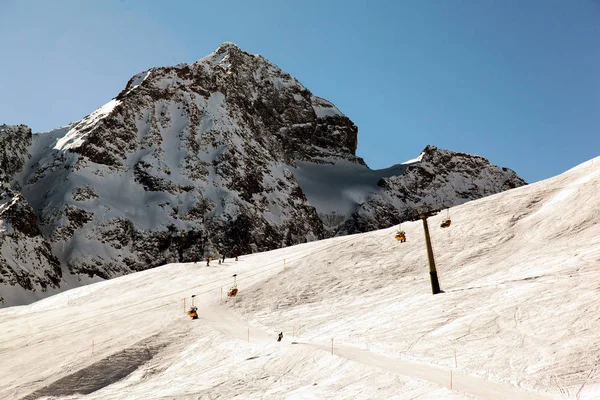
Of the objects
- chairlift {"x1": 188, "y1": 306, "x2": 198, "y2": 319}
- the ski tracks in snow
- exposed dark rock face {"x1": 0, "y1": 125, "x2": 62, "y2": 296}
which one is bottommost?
the ski tracks in snow

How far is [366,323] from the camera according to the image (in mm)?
30766

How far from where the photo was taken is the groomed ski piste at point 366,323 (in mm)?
21250

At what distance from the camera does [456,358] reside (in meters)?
22.6

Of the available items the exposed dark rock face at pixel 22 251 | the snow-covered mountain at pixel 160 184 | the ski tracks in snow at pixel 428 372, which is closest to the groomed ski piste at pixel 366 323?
the ski tracks in snow at pixel 428 372

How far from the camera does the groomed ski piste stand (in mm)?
21250

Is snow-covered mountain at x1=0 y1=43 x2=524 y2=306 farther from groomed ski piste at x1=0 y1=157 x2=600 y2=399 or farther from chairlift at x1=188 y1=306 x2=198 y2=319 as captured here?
chairlift at x1=188 y1=306 x2=198 y2=319

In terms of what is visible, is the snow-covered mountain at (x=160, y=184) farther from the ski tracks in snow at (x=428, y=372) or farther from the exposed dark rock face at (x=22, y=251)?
the ski tracks in snow at (x=428, y=372)

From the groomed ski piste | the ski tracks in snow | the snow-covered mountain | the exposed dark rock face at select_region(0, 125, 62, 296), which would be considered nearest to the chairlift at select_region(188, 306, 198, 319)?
the groomed ski piste

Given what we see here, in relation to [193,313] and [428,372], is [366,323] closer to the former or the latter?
[428,372]

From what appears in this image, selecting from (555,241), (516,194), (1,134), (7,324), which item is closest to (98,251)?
(1,134)

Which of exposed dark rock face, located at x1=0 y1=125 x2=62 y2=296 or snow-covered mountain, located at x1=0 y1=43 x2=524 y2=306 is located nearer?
exposed dark rock face, located at x1=0 y1=125 x2=62 y2=296

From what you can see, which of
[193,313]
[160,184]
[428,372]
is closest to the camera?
[428,372]

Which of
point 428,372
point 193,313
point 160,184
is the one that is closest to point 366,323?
point 428,372

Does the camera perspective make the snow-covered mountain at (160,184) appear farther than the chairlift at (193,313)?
Yes
